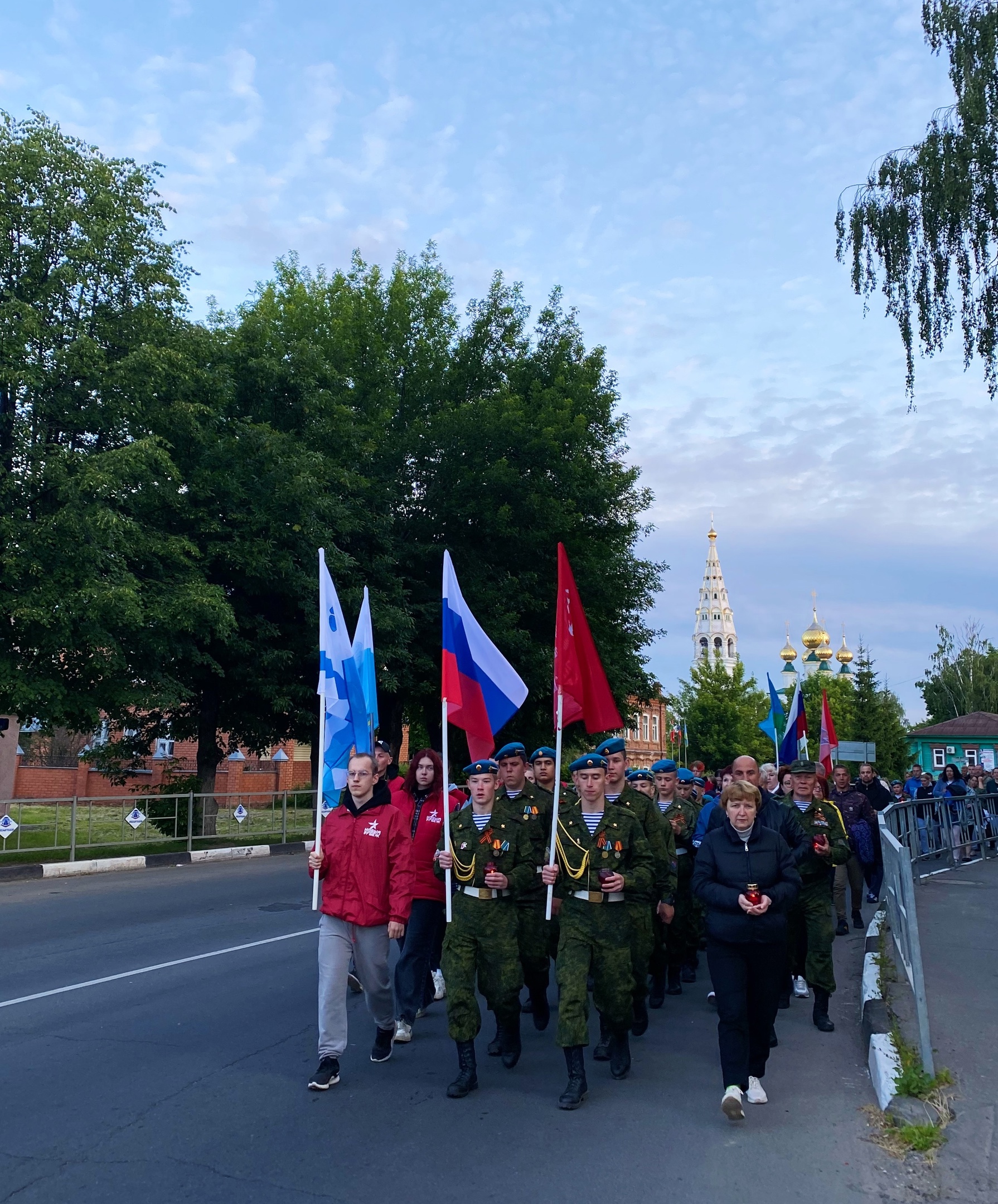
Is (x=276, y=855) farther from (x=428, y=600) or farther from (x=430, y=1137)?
(x=430, y=1137)

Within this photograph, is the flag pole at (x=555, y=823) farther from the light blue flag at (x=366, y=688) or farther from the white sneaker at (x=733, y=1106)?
the light blue flag at (x=366, y=688)

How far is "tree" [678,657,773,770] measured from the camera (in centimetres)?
7656

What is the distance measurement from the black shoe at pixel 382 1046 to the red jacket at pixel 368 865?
33.4 inches

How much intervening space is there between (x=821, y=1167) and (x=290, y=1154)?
2363 mm

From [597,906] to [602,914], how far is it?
0.05 metres

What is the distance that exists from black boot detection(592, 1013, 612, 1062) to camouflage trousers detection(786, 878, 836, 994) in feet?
4.98

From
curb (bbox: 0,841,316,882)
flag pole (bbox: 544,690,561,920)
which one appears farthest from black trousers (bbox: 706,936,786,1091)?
curb (bbox: 0,841,316,882)

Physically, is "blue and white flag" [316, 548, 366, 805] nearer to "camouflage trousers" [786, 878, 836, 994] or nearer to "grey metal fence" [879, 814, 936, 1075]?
"camouflage trousers" [786, 878, 836, 994]

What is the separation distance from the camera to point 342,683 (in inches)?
301

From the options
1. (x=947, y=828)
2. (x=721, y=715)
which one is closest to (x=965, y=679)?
(x=721, y=715)

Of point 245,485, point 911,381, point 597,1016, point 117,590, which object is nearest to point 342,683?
point 597,1016

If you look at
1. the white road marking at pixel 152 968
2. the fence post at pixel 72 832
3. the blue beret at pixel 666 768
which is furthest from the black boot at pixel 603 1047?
the fence post at pixel 72 832

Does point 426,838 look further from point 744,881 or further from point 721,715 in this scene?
point 721,715

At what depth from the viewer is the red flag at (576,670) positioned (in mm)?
7438
